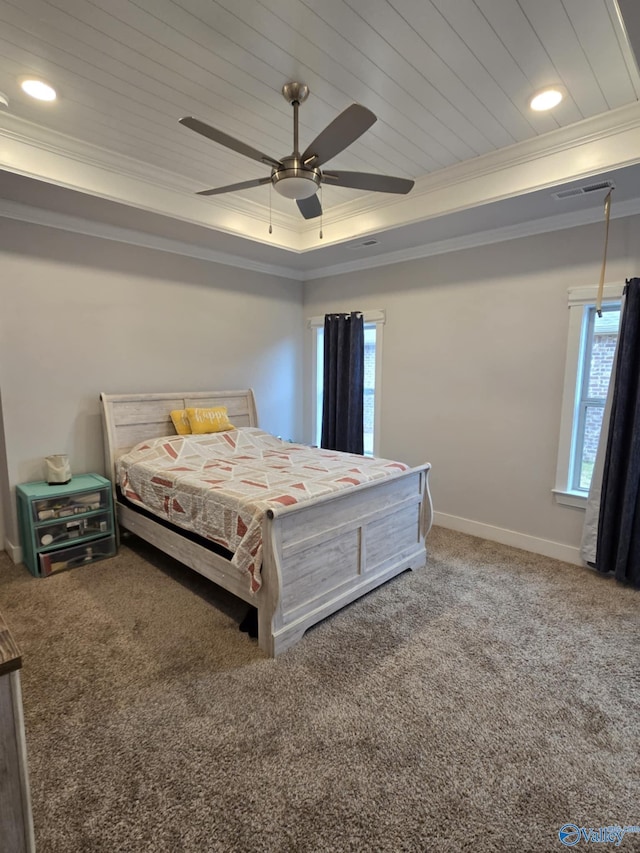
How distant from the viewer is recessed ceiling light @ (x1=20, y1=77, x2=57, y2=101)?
86.0 inches

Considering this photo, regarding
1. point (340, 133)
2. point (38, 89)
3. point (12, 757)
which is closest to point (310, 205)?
point (340, 133)

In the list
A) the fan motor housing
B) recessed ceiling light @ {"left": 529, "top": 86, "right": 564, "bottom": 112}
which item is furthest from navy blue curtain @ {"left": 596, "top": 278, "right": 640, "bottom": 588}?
the fan motor housing

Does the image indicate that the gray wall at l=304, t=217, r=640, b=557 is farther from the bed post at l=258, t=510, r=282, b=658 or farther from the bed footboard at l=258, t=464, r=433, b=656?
the bed post at l=258, t=510, r=282, b=658

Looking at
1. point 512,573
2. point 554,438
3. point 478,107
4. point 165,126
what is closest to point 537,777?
point 512,573

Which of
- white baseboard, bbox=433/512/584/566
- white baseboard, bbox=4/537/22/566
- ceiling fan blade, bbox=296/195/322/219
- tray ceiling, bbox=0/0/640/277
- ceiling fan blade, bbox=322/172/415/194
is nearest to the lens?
tray ceiling, bbox=0/0/640/277

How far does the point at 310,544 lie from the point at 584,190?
2811 mm

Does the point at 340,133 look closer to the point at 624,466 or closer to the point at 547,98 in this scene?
the point at 547,98

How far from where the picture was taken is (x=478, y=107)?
236 centimetres

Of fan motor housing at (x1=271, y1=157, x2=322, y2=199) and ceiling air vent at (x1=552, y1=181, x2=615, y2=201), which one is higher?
ceiling air vent at (x1=552, y1=181, x2=615, y2=201)

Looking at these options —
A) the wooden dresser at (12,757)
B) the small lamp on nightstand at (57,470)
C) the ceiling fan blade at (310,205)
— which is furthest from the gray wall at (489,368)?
the wooden dresser at (12,757)

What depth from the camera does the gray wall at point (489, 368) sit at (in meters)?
3.28

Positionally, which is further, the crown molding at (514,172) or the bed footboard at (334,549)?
the crown molding at (514,172)

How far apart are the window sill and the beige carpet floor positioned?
2.13 ft

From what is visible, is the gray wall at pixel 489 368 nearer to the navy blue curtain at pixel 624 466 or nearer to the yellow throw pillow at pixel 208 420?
the navy blue curtain at pixel 624 466
